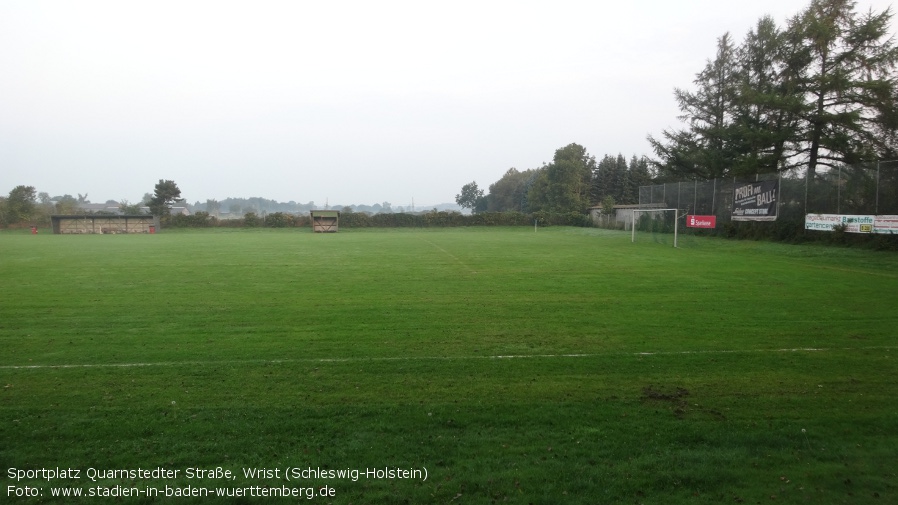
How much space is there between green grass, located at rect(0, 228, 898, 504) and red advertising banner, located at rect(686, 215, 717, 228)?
19697mm

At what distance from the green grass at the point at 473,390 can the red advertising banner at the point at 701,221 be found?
64.6 feet

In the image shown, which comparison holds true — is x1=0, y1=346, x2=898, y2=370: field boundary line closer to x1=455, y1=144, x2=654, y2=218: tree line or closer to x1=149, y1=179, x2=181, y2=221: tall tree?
x1=455, y1=144, x2=654, y2=218: tree line

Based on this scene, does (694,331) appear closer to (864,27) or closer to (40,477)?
(40,477)

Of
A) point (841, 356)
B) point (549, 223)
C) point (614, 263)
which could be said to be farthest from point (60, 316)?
point (549, 223)

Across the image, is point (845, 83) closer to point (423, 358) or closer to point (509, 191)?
point (423, 358)

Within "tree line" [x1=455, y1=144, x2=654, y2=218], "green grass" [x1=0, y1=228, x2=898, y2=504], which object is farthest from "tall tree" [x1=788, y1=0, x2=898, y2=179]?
"tree line" [x1=455, y1=144, x2=654, y2=218]

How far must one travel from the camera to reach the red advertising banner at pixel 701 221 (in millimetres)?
31016

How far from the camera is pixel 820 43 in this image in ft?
98.4

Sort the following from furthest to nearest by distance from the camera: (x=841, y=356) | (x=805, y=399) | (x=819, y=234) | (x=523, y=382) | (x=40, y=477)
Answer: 1. (x=819, y=234)
2. (x=841, y=356)
3. (x=523, y=382)
4. (x=805, y=399)
5. (x=40, y=477)

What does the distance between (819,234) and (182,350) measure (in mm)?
25799

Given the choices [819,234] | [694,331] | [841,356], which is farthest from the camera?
[819,234]

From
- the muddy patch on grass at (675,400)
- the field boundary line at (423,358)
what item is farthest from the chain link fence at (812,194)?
the muddy patch on grass at (675,400)

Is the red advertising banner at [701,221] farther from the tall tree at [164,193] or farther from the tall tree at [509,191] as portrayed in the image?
the tall tree at [509,191]

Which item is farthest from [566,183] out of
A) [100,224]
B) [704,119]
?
[100,224]
